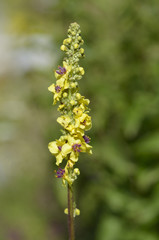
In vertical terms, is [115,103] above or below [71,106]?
above

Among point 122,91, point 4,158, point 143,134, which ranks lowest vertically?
point 143,134

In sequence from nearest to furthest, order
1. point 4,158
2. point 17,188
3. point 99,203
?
point 99,203, point 17,188, point 4,158

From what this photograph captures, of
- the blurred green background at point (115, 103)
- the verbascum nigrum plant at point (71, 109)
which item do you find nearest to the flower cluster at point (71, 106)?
the verbascum nigrum plant at point (71, 109)

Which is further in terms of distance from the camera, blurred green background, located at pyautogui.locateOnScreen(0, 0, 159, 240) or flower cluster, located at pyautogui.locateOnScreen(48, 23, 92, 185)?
blurred green background, located at pyautogui.locateOnScreen(0, 0, 159, 240)

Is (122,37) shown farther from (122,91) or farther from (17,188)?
(17,188)

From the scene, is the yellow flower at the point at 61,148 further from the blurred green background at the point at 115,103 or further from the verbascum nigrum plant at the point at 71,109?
the blurred green background at the point at 115,103

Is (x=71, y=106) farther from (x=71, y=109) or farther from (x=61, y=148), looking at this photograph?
(x=61, y=148)

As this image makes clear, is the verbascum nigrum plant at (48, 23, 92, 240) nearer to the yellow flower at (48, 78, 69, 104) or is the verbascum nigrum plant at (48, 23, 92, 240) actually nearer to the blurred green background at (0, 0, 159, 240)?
the yellow flower at (48, 78, 69, 104)

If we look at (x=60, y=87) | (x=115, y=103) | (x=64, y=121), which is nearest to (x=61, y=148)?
(x=64, y=121)

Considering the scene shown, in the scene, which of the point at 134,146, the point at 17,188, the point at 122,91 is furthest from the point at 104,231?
the point at 17,188

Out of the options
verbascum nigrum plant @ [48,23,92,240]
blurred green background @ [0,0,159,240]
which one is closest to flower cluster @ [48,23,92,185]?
verbascum nigrum plant @ [48,23,92,240]

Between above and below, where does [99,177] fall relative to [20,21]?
below
